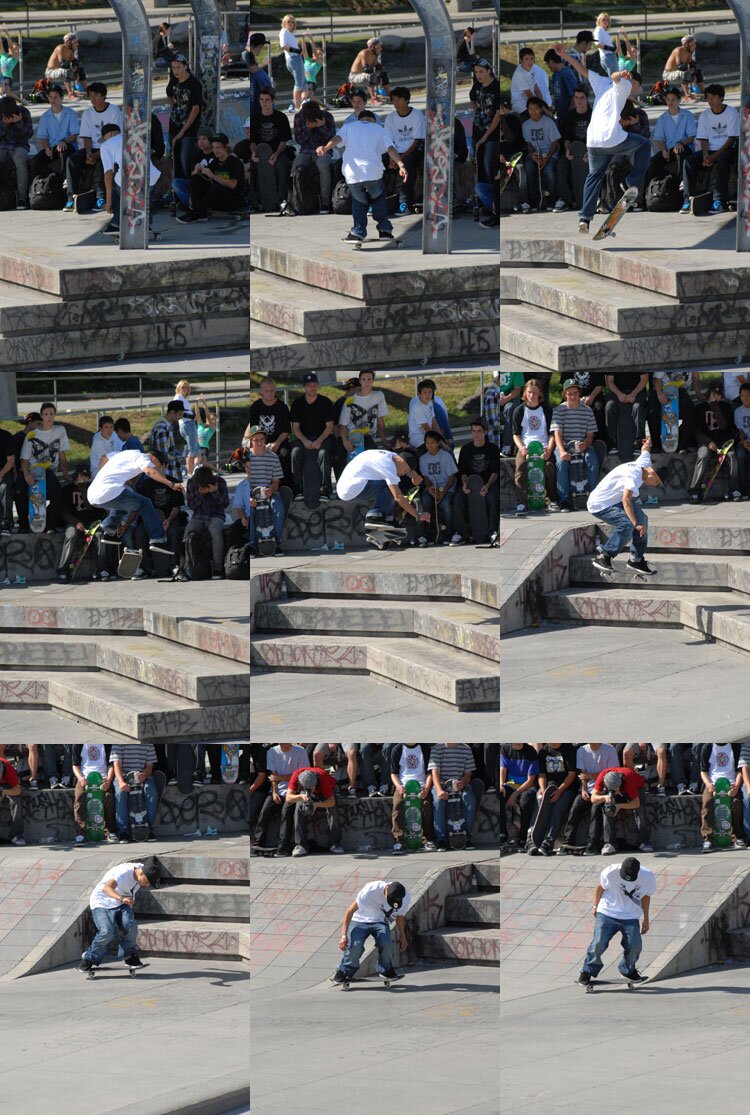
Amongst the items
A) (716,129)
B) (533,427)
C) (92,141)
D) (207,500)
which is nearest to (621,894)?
(533,427)

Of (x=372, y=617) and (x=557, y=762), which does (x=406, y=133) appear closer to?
(x=372, y=617)

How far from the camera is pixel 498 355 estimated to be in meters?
22.6

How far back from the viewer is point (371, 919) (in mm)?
18531

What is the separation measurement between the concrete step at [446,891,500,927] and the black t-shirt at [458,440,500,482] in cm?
428

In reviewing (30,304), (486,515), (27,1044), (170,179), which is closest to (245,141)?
(170,179)

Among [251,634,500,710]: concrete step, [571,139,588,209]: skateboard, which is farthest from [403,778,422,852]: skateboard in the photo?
[571,139,588,209]: skateboard

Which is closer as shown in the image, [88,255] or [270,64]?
[270,64]

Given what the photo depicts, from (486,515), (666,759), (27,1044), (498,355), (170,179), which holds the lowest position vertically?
(27,1044)

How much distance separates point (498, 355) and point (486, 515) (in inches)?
66.9

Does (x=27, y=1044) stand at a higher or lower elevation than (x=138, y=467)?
lower

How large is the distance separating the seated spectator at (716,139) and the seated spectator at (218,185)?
471cm

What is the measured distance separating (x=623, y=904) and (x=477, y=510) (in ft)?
13.9

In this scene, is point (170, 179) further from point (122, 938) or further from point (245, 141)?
point (122, 938)

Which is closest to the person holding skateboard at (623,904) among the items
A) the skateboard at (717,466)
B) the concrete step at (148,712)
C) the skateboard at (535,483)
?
the skateboard at (535,483)
